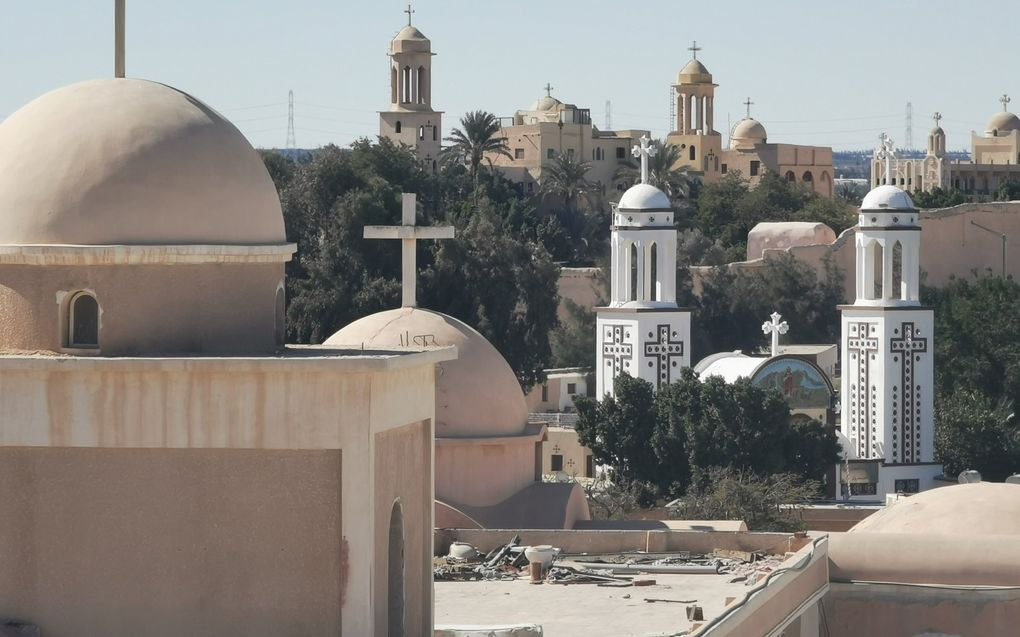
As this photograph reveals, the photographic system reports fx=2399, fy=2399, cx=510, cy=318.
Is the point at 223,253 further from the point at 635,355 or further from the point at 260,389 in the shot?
the point at 635,355

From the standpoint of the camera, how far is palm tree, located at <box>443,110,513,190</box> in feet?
214

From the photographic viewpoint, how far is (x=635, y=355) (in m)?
39.9

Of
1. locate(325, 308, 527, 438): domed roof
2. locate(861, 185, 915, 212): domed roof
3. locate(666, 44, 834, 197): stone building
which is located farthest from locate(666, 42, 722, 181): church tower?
locate(325, 308, 527, 438): domed roof

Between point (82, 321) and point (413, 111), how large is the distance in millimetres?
55289

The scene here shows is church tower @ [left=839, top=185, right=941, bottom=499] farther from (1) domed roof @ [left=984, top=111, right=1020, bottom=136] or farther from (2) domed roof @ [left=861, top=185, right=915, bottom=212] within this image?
(1) domed roof @ [left=984, top=111, right=1020, bottom=136]

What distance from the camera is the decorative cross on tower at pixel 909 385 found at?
131ft

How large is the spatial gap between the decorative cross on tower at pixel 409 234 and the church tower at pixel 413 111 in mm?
43753

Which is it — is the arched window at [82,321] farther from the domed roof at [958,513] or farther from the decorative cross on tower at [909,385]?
the decorative cross on tower at [909,385]

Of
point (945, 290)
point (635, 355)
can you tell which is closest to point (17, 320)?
point (635, 355)

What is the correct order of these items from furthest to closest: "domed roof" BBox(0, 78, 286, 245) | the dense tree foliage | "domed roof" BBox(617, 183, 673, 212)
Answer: "domed roof" BBox(617, 183, 673, 212) < the dense tree foliage < "domed roof" BBox(0, 78, 286, 245)

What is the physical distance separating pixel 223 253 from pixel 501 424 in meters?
10.5

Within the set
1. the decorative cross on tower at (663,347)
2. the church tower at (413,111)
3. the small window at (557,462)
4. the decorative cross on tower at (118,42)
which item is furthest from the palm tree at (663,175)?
the decorative cross on tower at (118,42)

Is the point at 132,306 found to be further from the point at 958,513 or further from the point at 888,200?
the point at 888,200

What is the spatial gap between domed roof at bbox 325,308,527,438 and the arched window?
9645 millimetres
